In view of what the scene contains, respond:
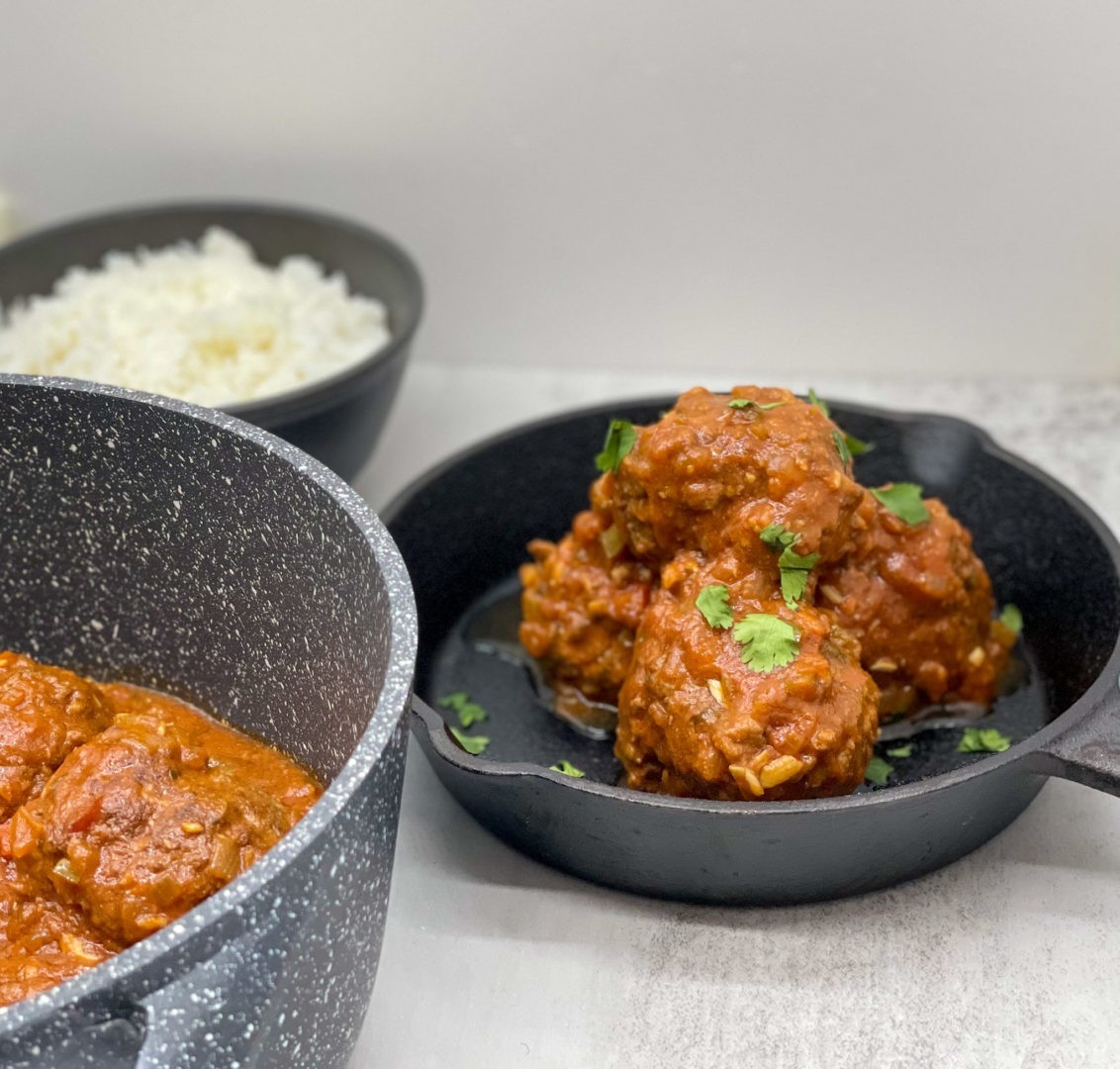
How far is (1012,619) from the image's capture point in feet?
7.36

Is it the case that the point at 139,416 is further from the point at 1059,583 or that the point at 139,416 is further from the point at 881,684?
the point at 1059,583

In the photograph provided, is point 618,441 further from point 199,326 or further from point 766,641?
point 199,326

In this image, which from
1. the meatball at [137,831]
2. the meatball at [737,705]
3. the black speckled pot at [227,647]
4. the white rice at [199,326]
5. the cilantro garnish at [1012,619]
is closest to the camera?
the black speckled pot at [227,647]

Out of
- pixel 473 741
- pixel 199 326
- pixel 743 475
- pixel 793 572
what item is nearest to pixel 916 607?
pixel 793 572

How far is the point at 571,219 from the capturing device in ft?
9.43

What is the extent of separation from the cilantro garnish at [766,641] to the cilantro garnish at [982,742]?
1.37 ft

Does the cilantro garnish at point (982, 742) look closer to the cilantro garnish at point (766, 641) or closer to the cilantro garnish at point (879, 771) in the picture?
the cilantro garnish at point (879, 771)

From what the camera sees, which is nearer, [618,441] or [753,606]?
[753,606]

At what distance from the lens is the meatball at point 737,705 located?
169cm

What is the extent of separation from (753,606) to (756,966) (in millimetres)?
463

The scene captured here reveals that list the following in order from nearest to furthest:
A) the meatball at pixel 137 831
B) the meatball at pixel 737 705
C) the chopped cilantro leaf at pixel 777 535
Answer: the meatball at pixel 137 831 → the meatball at pixel 737 705 → the chopped cilantro leaf at pixel 777 535

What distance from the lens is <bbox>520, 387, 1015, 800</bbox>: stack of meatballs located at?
1.71 metres

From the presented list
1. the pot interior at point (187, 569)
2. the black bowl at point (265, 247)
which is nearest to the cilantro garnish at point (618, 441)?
the pot interior at point (187, 569)

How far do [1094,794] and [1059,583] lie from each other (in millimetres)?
352
